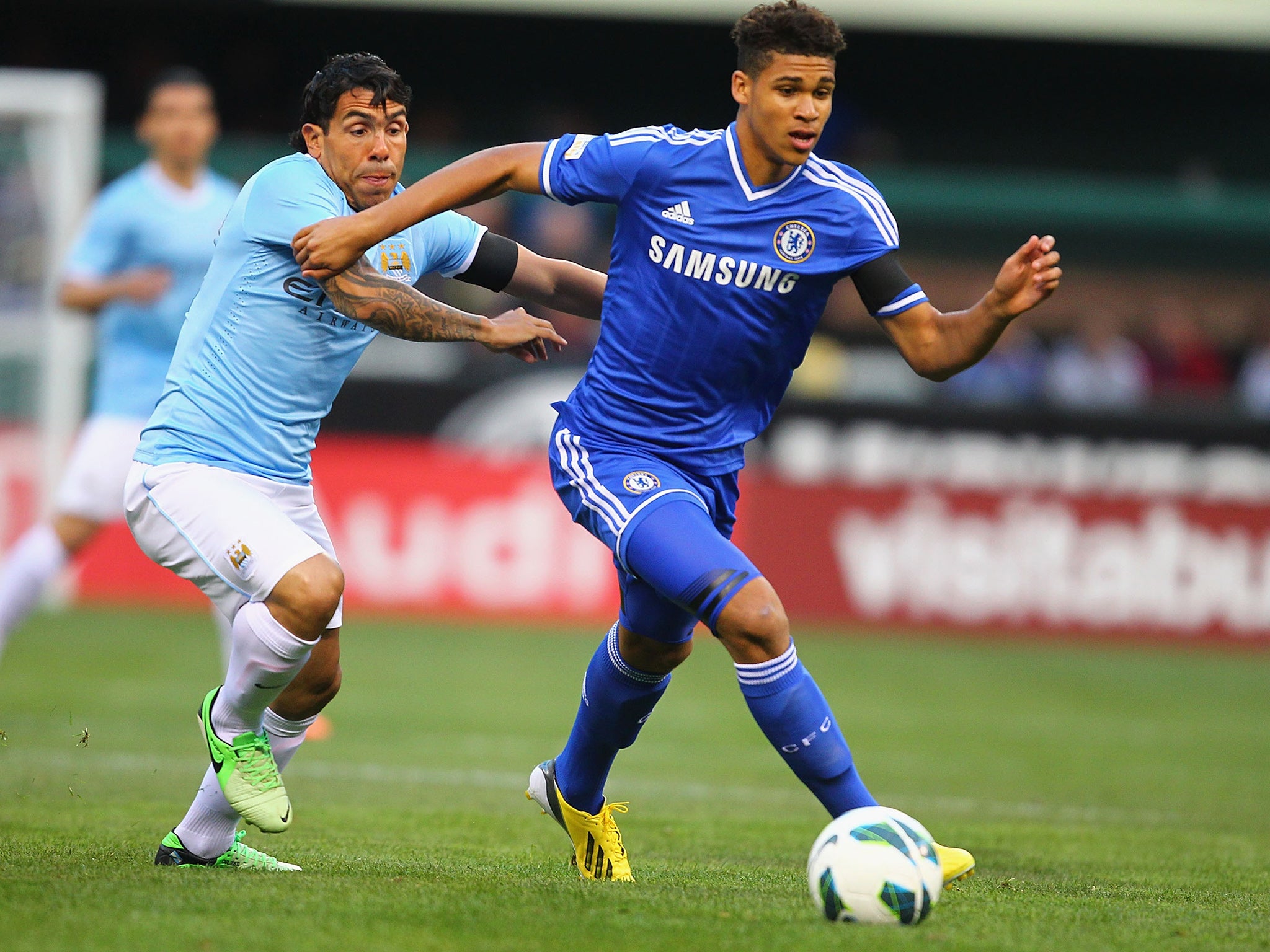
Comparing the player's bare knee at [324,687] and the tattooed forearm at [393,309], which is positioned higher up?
the tattooed forearm at [393,309]

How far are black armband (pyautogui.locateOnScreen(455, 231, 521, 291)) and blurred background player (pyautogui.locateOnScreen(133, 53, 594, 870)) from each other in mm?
271

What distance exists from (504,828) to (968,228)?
15891mm

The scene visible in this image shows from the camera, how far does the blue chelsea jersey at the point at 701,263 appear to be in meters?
4.99

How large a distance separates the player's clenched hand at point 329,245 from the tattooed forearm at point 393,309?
0.24ft

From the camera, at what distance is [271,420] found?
199 inches

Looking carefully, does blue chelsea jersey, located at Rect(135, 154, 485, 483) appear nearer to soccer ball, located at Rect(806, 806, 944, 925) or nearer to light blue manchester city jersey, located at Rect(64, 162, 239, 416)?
soccer ball, located at Rect(806, 806, 944, 925)

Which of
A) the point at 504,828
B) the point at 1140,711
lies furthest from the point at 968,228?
the point at 504,828

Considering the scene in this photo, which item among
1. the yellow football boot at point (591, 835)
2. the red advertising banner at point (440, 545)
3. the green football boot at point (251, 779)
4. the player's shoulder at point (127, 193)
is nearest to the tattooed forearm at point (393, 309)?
the green football boot at point (251, 779)

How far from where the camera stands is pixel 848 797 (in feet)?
15.2

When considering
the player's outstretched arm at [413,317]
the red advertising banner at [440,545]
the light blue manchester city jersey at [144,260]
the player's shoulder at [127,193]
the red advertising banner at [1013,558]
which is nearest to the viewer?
the player's outstretched arm at [413,317]

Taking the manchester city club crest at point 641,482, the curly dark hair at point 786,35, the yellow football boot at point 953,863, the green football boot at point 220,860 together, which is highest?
the curly dark hair at point 786,35

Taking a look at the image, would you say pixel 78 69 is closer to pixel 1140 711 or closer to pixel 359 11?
pixel 359 11

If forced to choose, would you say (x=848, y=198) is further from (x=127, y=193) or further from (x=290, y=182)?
(x=127, y=193)

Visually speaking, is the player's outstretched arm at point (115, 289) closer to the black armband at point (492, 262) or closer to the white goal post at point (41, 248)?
the black armband at point (492, 262)
